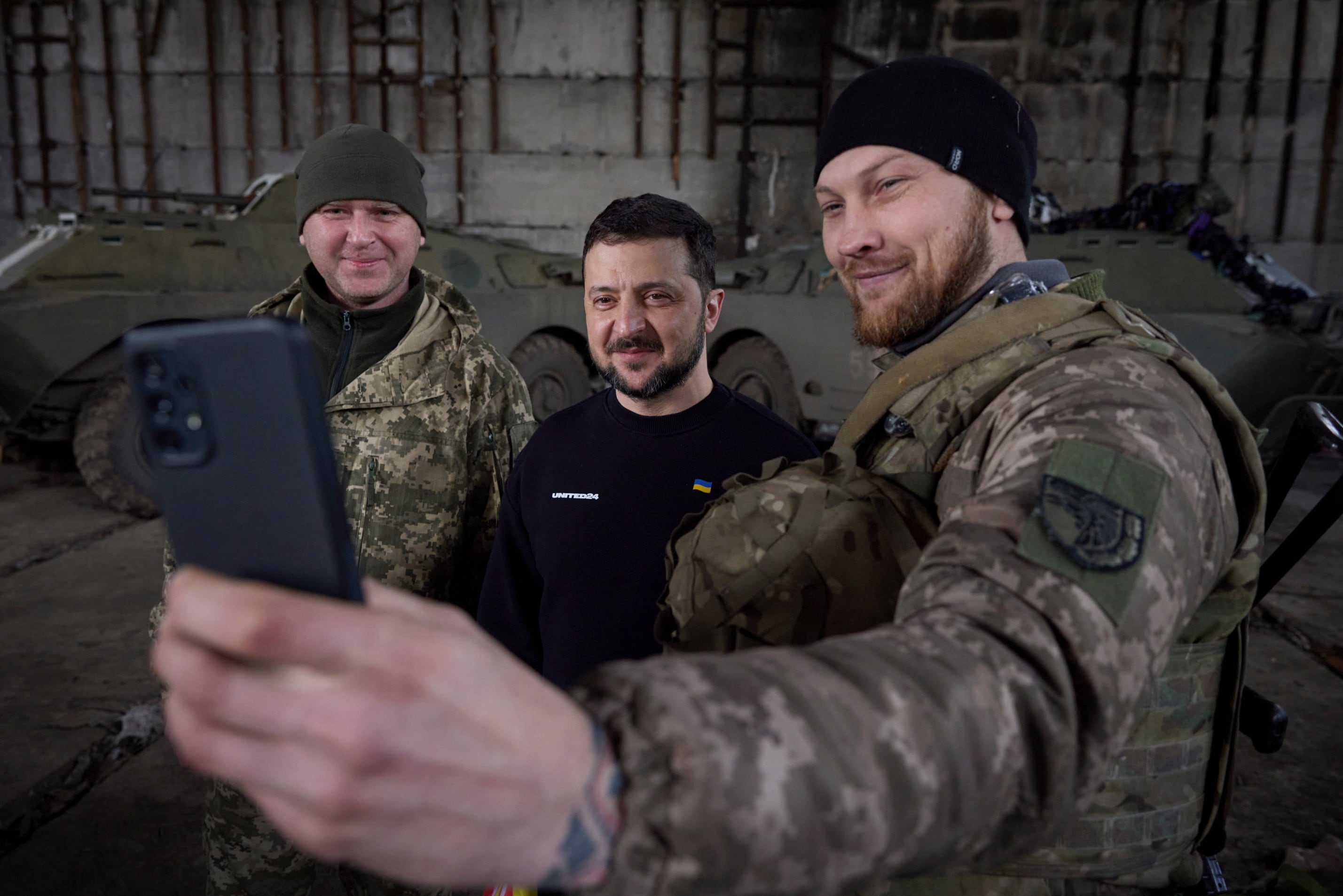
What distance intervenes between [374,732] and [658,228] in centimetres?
162

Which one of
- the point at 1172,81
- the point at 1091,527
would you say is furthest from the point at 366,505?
the point at 1172,81

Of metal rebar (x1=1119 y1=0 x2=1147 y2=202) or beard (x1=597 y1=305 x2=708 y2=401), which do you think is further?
metal rebar (x1=1119 y1=0 x2=1147 y2=202)

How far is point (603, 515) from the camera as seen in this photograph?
1.86 metres

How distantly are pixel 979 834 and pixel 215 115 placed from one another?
14.9 m

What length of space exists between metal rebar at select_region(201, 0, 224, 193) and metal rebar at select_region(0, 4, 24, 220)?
138 centimetres

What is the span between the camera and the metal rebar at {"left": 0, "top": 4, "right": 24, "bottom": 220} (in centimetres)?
1286

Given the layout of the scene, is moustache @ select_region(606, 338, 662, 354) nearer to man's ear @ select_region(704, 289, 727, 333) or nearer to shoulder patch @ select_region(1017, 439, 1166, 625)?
man's ear @ select_region(704, 289, 727, 333)

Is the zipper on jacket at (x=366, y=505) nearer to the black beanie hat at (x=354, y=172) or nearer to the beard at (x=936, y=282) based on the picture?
the black beanie hat at (x=354, y=172)

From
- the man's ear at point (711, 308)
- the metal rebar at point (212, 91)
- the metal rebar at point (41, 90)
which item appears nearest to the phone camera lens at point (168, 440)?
the man's ear at point (711, 308)

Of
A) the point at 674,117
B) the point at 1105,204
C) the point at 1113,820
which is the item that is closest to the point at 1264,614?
the point at 1113,820

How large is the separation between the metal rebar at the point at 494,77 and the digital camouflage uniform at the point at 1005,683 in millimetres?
12953

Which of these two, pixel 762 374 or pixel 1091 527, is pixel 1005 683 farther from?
pixel 762 374

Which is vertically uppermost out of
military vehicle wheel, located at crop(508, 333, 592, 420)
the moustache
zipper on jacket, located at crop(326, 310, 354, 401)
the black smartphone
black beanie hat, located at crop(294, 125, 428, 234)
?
black beanie hat, located at crop(294, 125, 428, 234)

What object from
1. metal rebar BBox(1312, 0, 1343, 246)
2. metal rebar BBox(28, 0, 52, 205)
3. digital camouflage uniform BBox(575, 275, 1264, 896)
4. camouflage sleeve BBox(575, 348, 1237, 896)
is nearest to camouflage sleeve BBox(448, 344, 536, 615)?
digital camouflage uniform BBox(575, 275, 1264, 896)
